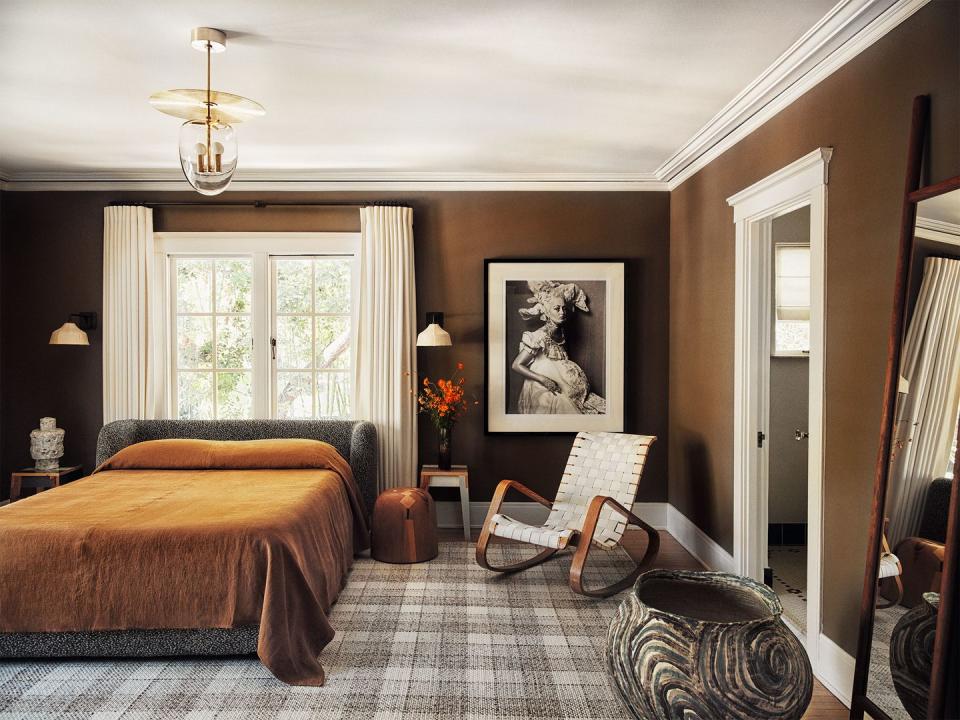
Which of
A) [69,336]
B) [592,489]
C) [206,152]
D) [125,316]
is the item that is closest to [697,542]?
[592,489]

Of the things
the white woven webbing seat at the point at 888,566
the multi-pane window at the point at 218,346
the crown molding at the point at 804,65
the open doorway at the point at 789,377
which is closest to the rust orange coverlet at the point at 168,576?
the multi-pane window at the point at 218,346

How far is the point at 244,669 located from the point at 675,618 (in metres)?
1.92

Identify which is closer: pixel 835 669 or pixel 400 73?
pixel 835 669

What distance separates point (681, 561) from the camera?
4.48m

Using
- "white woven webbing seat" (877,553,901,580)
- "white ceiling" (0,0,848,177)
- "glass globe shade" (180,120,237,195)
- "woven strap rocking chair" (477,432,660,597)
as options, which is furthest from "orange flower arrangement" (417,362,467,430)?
"white woven webbing seat" (877,553,901,580)

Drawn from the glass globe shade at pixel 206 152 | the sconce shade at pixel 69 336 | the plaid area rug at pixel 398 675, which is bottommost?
the plaid area rug at pixel 398 675

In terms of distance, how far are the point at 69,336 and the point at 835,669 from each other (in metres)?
4.97

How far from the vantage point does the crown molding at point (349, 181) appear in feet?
16.9

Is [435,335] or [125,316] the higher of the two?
[125,316]

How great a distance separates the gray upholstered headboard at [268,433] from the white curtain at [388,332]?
22 centimetres

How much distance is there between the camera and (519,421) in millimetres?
5223

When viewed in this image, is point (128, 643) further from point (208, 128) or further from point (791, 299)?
point (791, 299)

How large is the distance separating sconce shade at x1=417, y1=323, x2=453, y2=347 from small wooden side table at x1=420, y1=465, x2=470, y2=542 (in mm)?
893

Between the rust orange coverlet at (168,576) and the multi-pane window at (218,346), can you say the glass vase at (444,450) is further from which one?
the rust orange coverlet at (168,576)
